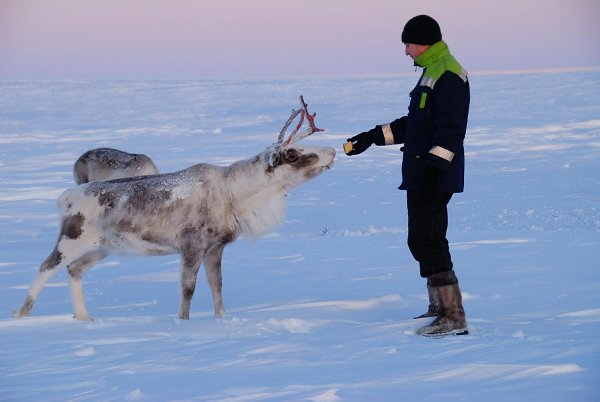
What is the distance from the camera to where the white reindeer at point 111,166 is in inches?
355

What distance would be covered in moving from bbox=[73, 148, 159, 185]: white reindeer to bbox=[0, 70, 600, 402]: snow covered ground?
93 centimetres

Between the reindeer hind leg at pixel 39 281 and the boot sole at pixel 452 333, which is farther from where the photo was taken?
the reindeer hind leg at pixel 39 281

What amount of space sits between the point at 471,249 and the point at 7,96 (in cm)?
3831

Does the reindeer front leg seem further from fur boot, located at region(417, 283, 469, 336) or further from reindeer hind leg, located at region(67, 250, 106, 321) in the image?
fur boot, located at region(417, 283, 469, 336)

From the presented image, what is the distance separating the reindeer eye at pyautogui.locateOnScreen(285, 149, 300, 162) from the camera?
653 centimetres

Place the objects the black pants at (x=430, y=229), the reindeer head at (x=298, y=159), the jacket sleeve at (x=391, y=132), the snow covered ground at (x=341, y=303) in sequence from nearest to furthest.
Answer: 1. the snow covered ground at (x=341, y=303)
2. the black pants at (x=430, y=229)
3. the jacket sleeve at (x=391, y=132)
4. the reindeer head at (x=298, y=159)

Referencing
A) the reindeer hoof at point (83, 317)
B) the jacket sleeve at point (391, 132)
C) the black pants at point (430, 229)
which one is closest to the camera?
the black pants at point (430, 229)

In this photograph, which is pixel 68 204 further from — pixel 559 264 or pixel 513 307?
pixel 559 264

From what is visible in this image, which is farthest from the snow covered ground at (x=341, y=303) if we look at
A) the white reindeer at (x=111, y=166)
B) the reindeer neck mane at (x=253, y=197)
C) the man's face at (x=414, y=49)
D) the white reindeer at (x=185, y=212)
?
the man's face at (x=414, y=49)

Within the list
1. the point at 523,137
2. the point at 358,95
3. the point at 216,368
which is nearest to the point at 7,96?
the point at 358,95

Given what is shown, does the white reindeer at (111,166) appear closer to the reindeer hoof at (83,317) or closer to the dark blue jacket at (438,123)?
the reindeer hoof at (83,317)

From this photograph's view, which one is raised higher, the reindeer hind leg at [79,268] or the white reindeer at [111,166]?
the white reindeer at [111,166]

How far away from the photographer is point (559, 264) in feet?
26.5

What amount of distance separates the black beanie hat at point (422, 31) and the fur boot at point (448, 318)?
1466 mm
